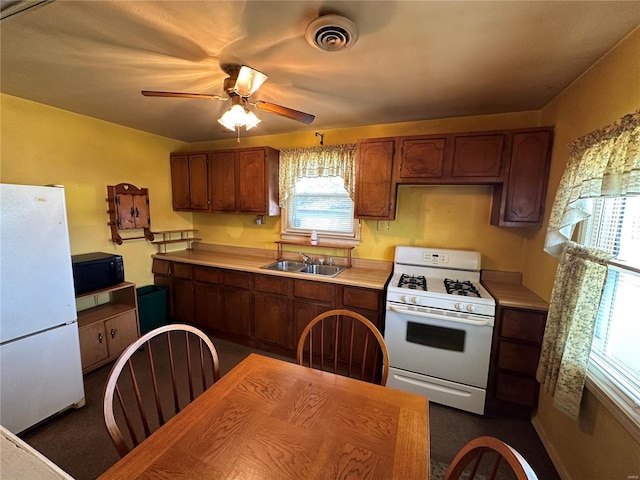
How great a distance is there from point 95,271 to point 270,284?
1576mm

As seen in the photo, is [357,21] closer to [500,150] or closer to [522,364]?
[500,150]

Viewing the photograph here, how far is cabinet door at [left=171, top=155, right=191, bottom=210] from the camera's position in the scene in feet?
11.1

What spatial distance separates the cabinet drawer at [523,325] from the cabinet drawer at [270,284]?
1.87m

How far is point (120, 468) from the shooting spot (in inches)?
31.7

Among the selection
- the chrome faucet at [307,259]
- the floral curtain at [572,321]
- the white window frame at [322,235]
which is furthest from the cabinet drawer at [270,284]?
the floral curtain at [572,321]

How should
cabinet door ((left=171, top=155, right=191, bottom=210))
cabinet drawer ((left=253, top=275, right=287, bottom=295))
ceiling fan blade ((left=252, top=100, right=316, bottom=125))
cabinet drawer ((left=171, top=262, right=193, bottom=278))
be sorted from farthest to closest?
cabinet door ((left=171, top=155, right=191, bottom=210)), cabinet drawer ((left=171, top=262, right=193, bottom=278)), cabinet drawer ((left=253, top=275, right=287, bottom=295)), ceiling fan blade ((left=252, top=100, right=316, bottom=125))

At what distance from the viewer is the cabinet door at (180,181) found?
339cm

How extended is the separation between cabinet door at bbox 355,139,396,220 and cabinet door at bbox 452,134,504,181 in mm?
533

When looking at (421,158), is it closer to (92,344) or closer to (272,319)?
(272,319)

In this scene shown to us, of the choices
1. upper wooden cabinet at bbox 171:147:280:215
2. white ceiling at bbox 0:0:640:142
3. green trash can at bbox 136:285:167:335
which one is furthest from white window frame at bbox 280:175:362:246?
green trash can at bbox 136:285:167:335

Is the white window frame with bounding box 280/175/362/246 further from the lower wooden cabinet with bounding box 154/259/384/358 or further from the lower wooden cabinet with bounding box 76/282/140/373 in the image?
the lower wooden cabinet with bounding box 76/282/140/373

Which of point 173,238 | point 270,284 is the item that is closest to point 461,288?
point 270,284

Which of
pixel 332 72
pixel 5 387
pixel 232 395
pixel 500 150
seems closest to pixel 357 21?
pixel 332 72

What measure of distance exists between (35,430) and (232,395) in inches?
71.9
